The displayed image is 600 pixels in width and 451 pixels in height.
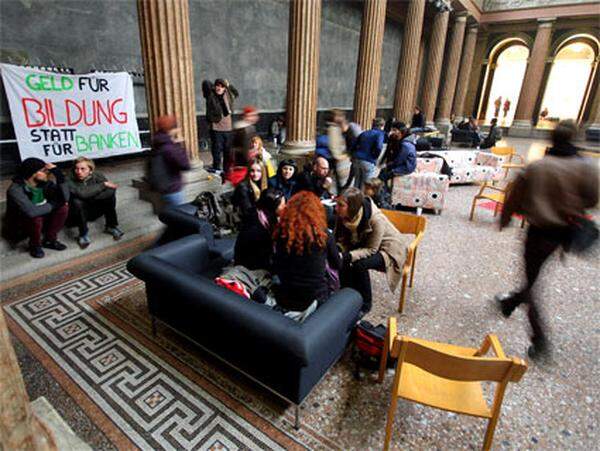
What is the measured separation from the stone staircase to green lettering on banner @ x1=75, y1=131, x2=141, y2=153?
21.4 inches

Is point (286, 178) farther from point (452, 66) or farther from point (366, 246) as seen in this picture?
point (452, 66)

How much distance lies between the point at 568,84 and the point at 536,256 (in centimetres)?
2485

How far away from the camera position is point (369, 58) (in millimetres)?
8273

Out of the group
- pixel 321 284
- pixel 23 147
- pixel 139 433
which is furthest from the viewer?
pixel 23 147

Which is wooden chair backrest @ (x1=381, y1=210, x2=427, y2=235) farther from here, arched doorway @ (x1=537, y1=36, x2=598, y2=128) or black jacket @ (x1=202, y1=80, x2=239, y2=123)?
arched doorway @ (x1=537, y1=36, x2=598, y2=128)

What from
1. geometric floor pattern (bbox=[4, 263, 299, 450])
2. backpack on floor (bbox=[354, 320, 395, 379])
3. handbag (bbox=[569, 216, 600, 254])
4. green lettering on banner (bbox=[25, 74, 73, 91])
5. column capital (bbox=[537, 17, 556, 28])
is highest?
column capital (bbox=[537, 17, 556, 28])

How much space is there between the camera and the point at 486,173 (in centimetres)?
807

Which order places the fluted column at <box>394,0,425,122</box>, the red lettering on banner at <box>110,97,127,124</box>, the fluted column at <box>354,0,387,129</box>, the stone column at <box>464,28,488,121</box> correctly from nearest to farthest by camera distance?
the red lettering on banner at <box>110,97,127,124</box>, the fluted column at <box>354,0,387,129</box>, the fluted column at <box>394,0,425,122</box>, the stone column at <box>464,28,488,121</box>

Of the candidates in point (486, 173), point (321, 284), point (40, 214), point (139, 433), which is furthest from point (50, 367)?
point (486, 173)

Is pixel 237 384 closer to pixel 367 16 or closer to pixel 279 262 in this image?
pixel 279 262

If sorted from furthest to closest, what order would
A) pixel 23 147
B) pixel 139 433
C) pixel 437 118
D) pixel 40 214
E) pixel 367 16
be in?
pixel 437 118 → pixel 367 16 → pixel 23 147 → pixel 40 214 → pixel 139 433

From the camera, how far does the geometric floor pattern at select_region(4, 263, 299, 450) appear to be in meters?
2.10

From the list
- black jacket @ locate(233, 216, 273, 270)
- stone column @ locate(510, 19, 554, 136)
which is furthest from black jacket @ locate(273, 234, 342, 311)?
stone column @ locate(510, 19, 554, 136)

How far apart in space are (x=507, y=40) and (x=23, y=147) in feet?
76.8
